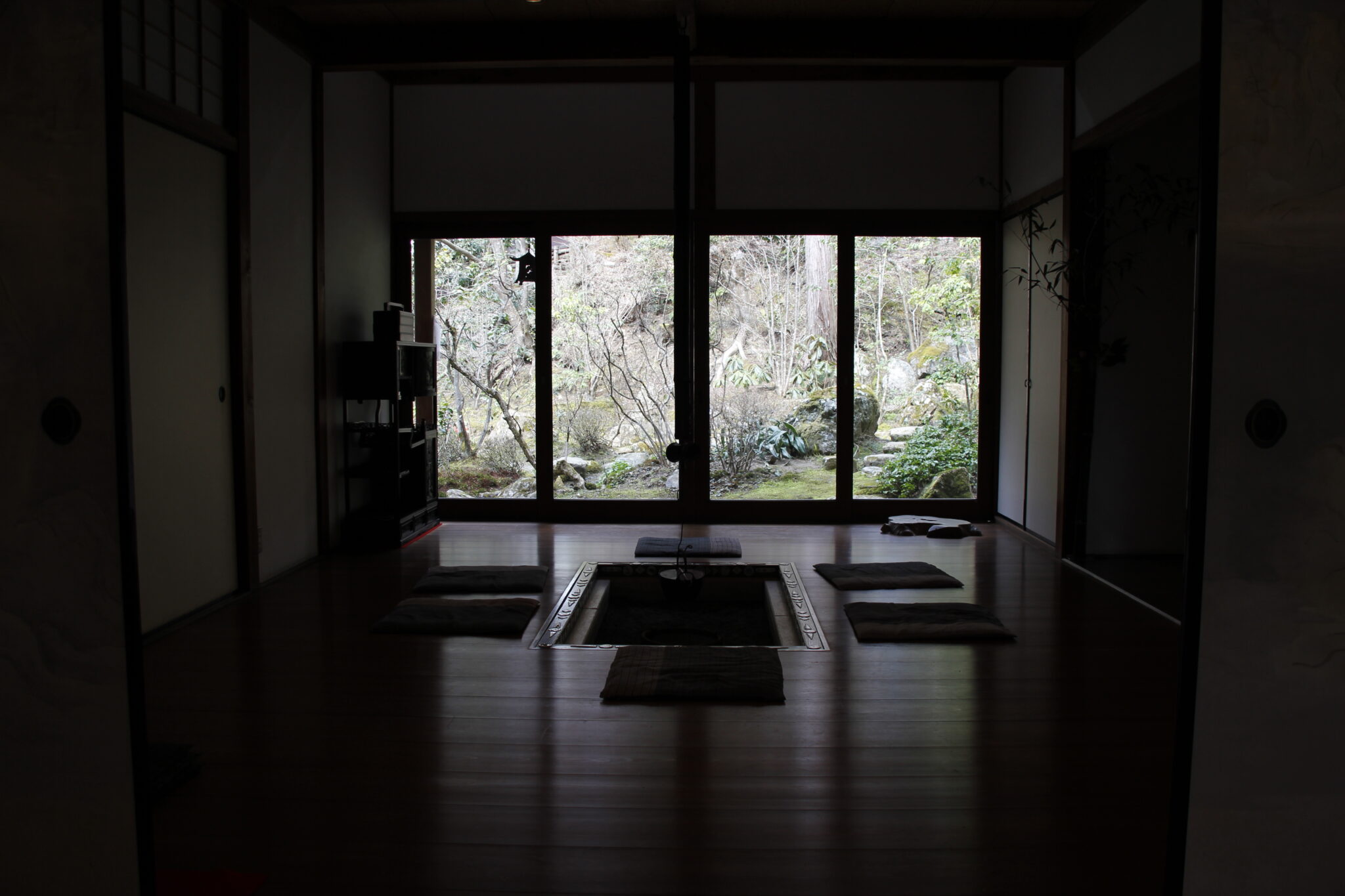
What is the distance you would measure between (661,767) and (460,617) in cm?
180

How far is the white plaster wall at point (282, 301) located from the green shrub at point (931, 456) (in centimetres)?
417

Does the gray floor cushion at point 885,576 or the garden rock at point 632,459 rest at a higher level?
the garden rock at point 632,459

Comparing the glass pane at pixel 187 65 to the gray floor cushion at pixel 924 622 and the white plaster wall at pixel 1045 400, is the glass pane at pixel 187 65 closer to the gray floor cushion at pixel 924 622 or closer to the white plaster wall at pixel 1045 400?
the gray floor cushion at pixel 924 622

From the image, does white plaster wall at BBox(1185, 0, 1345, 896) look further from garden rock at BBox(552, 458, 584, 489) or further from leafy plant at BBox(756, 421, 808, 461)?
garden rock at BBox(552, 458, 584, 489)

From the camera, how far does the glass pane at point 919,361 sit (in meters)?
7.30

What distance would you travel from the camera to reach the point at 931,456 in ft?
24.5

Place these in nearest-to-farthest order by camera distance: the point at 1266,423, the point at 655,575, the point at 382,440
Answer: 1. the point at 1266,423
2. the point at 655,575
3. the point at 382,440

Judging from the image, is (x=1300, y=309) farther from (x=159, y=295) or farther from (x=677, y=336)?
(x=159, y=295)

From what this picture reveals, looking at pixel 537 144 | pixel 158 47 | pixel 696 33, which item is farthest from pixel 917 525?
pixel 158 47

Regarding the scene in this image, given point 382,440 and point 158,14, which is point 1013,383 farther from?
point 158,14

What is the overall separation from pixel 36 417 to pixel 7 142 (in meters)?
0.41

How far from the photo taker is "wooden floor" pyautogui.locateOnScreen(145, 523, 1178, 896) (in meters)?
2.28

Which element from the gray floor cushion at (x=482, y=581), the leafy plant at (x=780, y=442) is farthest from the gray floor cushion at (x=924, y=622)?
the leafy plant at (x=780, y=442)

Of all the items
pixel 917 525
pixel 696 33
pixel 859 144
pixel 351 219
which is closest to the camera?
pixel 696 33
